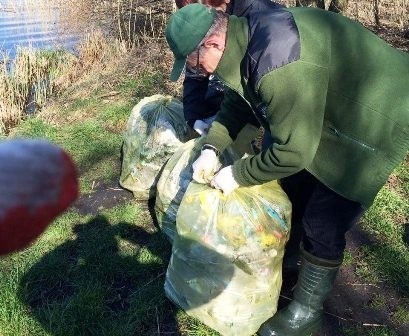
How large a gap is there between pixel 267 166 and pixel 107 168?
231cm

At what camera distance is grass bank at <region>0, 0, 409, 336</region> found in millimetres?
2451

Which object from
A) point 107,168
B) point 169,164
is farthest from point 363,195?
point 107,168

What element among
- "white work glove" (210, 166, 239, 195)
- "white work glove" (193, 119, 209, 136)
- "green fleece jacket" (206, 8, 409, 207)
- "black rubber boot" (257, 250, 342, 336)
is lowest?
"black rubber boot" (257, 250, 342, 336)

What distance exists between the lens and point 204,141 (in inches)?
101

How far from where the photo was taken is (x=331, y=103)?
6.42 feet

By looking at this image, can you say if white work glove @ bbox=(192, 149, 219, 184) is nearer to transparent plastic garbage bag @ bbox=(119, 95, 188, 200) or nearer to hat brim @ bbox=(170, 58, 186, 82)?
hat brim @ bbox=(170, 58, 186, 82)

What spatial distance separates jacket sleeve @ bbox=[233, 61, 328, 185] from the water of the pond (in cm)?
672

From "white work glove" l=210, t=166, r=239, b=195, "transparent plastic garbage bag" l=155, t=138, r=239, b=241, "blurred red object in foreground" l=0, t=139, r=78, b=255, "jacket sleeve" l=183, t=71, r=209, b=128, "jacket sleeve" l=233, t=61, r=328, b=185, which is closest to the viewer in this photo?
"blurred red object in foreground" l=0, t=139, r=78, b=255

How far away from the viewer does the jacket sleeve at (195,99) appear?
311cm

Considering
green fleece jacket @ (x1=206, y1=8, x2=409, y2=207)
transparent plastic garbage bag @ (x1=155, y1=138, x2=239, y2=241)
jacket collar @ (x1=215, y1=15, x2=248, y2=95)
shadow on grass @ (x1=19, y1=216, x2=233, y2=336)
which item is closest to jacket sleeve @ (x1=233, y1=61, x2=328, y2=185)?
green fleece jacket @ (x1=206, y1=8, x2=409, y2=207)

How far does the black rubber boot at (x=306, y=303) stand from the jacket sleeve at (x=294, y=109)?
601 mm

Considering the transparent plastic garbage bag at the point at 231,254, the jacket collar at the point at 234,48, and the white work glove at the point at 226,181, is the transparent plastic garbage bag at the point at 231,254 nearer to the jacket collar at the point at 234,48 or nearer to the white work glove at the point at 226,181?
the white work glove at the point at 226,181

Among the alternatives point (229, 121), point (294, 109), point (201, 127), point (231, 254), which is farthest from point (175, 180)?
point (294, 109)

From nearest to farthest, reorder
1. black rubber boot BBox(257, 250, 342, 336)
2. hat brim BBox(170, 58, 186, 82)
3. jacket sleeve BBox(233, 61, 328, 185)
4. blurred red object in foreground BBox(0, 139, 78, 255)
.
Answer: blurred red object in foreground BBox(0, 139, 78, 255)
jacket sleeve BBox(233, 61, 328, 185)
hat brim BBox(170, 58, 186, 82)
black rubber boot BBox(257, 250, 342, 336)
